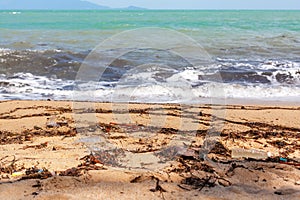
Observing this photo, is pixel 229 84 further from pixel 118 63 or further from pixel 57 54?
pixel 57 54

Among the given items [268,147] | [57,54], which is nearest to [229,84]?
[268,147]

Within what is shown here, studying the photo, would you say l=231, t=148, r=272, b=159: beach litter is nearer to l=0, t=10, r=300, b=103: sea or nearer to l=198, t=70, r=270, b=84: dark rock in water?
l=0, t=10, r=300, b=103: sea

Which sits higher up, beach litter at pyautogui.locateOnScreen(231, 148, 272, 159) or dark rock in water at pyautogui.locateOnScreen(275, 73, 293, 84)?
dark rock in water at pyautogui.locateOnScreen(275, 73, 293, 84)

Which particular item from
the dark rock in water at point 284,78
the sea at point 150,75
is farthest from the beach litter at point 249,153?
the dark rock in water at point 284,78

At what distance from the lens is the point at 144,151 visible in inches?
134

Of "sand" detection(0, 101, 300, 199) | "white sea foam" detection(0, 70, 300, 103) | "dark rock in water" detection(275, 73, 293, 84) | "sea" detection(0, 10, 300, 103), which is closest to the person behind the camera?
"sand" detection(0, 101, 300, 199)

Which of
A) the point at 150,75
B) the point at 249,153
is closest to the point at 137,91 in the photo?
the point at 150,75

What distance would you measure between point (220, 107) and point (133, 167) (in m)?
3.21

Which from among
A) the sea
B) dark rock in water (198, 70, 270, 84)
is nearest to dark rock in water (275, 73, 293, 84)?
the sea

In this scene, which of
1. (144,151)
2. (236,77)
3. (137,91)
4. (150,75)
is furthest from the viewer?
(236,77)

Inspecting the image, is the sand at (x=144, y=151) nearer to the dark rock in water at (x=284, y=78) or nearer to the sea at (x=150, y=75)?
the sea at (x=150, y=75)

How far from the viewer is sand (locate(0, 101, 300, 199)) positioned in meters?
2.51

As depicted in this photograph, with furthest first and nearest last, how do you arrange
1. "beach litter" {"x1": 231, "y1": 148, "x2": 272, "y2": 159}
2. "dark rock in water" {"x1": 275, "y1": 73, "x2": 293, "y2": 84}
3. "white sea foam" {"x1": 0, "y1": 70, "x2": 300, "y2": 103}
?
"dark rock in water" {"x1": 275, "y1": 73, "x2": 293, "y2": 84} → "white sea foam" {"x1": 0, "y1": 70, "x2": 300, "y2": 103} → "beach litter" {"x1": 231, "y1": 148, "x2": 272, "y2": 159}

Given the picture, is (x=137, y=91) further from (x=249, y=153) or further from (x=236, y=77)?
(x=249, y=153)
